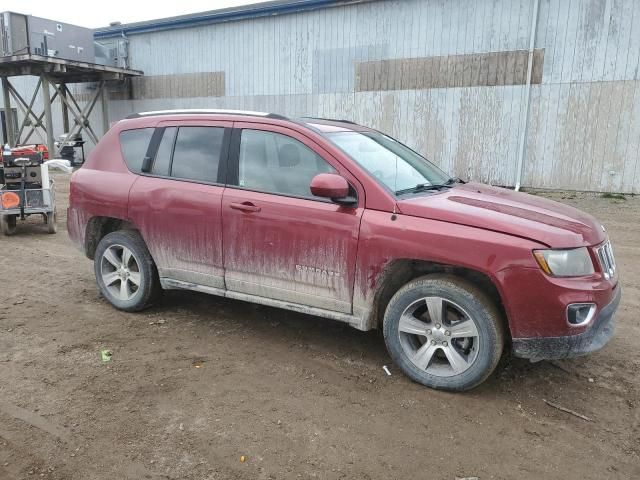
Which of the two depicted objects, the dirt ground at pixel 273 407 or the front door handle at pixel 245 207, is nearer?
the dirt ground at pixel 273 407

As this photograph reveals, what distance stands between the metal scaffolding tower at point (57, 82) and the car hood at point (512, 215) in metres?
17.3

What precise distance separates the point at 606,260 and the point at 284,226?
2.23m

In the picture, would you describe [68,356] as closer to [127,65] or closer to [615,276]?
[615,276]

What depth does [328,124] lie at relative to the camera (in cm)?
448

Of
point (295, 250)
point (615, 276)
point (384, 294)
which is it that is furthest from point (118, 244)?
point (615, 276)

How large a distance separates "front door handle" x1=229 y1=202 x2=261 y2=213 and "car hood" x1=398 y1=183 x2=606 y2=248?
1.16m

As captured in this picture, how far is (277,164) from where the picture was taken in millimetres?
4160

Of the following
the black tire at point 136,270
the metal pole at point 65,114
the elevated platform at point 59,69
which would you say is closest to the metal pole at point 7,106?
the elevated platform at point 59,69

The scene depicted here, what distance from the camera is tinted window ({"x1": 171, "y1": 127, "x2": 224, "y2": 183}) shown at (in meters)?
4.43

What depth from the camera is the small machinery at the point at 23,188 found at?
26.9 ft

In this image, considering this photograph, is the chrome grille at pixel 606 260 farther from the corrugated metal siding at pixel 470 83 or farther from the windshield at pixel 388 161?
the corrugated metal siding at pixel 470 83

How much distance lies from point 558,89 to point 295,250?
11.8 metres

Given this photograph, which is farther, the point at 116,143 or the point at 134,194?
the point at 116,143

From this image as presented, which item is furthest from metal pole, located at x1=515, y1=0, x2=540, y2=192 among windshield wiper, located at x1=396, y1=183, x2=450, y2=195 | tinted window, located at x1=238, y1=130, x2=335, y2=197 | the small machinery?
tinted window, located at x1=238, y1=130, x2=335, y2=197
